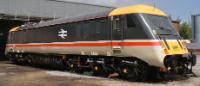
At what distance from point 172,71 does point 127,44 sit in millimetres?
2019

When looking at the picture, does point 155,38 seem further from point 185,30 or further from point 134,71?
point 185,30

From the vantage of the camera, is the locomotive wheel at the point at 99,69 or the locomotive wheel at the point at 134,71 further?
the locomotive wheel at the point at 99,69

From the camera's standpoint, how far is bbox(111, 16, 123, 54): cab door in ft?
57.3

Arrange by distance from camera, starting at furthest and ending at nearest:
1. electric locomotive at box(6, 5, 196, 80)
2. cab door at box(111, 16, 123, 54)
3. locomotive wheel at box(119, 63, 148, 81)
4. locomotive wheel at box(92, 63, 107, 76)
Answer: locomotive wheel at box(92, 63, 107, 76) → cab door at box(111, 16, 123, 54) → locomotive wheel at box(119, 63, 148, 81) → electric locomotive at box(6, 5, 196, 80)

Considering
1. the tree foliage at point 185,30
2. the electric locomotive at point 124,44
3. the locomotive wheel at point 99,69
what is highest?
the tree foliage at point 185,30

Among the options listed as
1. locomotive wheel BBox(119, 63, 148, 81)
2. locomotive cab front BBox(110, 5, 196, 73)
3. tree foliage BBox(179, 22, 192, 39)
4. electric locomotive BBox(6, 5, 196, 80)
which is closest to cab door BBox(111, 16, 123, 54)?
electric locomotive BBox(6, 5, 196, 80)

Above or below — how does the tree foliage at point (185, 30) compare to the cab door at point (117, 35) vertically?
above

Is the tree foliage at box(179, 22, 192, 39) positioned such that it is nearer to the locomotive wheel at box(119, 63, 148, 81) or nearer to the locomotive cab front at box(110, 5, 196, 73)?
the locomotive cab front at box(110, 5, 196, 73)

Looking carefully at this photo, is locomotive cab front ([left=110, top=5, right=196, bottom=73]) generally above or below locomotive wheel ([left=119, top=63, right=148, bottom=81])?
above

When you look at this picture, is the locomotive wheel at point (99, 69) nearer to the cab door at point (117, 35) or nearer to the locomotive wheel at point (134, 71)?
the cab door at point (117, 35)

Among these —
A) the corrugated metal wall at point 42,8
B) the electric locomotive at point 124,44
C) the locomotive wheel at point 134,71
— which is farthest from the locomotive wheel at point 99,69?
the corrugated metal wall at point 42,8

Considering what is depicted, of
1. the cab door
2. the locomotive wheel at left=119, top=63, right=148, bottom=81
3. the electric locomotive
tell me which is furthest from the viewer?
the cab door

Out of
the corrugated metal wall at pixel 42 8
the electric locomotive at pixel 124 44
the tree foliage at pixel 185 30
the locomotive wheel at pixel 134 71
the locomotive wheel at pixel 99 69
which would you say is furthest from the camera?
the tree foliage at pixel 185 30

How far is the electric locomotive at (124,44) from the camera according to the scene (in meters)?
16.4
